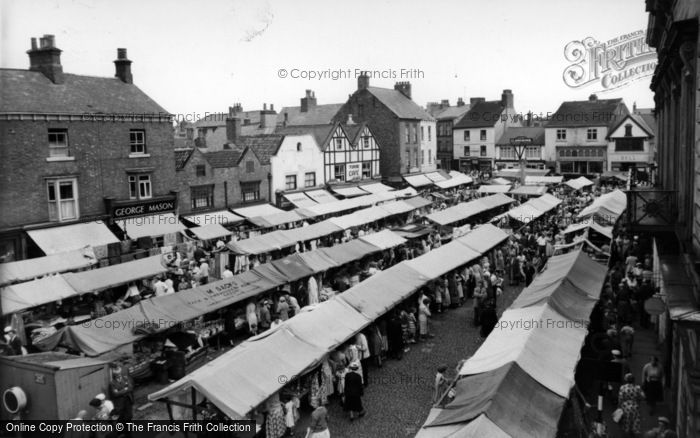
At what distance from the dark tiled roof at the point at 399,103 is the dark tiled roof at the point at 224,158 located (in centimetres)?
1927

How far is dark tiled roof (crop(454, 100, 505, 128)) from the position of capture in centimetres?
6722

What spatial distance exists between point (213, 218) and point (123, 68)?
911 centimetres

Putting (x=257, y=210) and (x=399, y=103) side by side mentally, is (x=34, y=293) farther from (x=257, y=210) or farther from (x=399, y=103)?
(x=399, y=103)

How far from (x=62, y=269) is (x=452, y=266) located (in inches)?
551

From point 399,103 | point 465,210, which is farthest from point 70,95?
point 399,103

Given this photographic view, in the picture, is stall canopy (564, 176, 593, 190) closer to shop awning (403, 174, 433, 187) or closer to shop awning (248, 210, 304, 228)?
shop awning (403, 174, 433, 187)

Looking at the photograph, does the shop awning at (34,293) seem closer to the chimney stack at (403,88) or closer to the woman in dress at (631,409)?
the woman in dress at (631,409)

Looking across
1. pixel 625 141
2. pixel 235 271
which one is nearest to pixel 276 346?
pixel 235 271

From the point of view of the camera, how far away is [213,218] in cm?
3117

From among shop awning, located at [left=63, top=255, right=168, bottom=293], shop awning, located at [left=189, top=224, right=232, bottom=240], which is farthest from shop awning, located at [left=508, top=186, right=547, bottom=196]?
shop awning, located at [left=63, top=255, right=168, bottom=293]

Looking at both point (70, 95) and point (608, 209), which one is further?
point (608, 209)

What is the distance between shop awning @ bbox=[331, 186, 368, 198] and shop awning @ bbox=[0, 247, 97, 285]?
21.0 m

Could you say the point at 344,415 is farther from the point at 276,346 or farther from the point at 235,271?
the point at 235,271

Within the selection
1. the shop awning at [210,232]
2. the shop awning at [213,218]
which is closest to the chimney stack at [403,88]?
the shop awning at [213,218]
